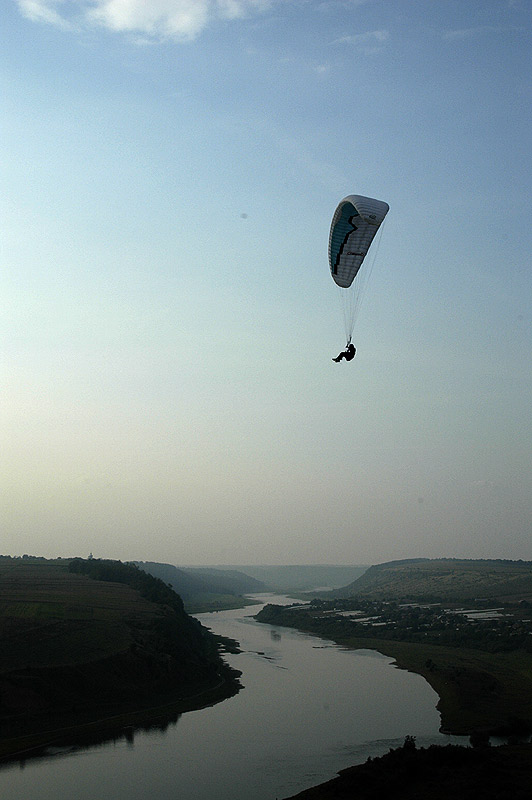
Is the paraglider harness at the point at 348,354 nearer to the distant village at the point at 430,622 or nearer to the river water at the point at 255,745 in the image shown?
the river water at the point at 255,745

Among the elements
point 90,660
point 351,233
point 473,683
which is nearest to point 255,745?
point 90,660

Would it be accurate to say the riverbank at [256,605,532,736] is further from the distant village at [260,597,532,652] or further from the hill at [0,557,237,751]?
the hill at [0,557,237,751]

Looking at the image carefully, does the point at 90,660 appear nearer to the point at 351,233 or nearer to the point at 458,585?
the point at 351,233

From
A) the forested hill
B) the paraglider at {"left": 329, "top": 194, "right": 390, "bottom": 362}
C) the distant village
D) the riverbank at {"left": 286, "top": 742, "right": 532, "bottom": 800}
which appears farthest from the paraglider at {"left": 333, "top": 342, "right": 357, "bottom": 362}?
the forested hill

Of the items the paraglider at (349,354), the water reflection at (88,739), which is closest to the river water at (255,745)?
the water reflection at (88,739)

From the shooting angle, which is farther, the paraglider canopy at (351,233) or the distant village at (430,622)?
the distant village at (430,622)

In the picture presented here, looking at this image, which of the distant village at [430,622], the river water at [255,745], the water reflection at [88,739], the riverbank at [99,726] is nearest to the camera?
the river water at [255,745]
